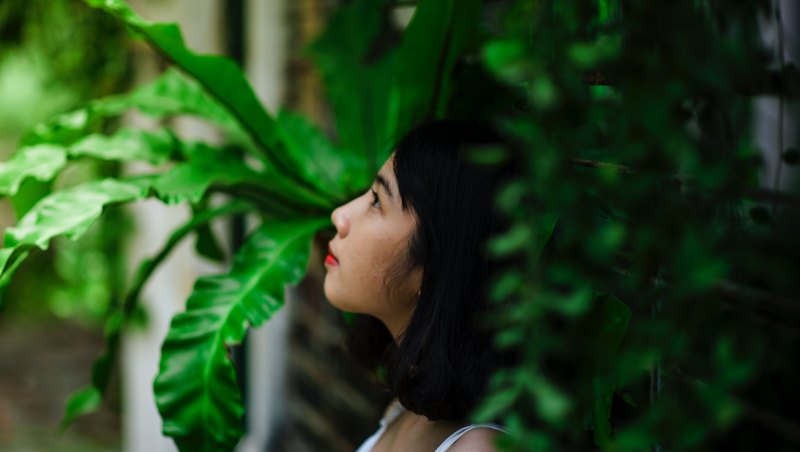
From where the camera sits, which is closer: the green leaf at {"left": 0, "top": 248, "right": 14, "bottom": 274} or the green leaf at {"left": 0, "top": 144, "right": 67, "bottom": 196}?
the green leaf at {"left": 0, "top": 248, "right": 14, "bottom": 274}

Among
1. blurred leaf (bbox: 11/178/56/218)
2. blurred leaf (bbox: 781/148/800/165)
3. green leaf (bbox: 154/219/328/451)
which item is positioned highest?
blurred leaf (bbox: 781/148/800/165)

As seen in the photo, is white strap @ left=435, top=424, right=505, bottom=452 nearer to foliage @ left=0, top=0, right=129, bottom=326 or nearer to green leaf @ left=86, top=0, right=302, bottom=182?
green leaf @ left=86, top=0, right=302, bottom=182

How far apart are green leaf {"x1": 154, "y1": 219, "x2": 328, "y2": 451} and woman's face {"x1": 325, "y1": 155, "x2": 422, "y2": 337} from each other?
0.49 feet

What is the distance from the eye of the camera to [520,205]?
656 mm

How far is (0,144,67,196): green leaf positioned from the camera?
1436 millimetres

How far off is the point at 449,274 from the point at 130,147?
0.75 m

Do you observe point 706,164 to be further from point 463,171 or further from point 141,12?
point 141,12

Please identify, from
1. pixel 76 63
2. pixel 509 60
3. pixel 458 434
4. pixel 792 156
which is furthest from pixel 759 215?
pixel 76 63

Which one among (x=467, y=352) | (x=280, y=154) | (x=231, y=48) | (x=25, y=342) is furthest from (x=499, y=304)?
(x=25, y=342)

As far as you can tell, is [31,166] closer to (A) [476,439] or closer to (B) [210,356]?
(B) [210,356]

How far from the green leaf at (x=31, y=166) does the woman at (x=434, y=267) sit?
0.59 m

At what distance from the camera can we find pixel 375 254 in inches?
46.6

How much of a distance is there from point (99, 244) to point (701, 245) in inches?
127

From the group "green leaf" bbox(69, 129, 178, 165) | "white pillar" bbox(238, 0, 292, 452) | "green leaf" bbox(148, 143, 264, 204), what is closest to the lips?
"green leaf" bbox(148, 143, 264, 204)
